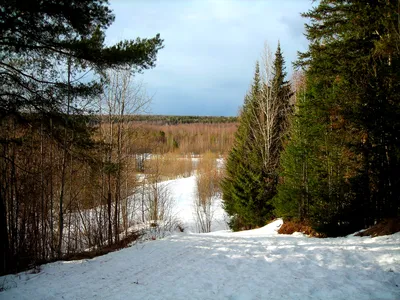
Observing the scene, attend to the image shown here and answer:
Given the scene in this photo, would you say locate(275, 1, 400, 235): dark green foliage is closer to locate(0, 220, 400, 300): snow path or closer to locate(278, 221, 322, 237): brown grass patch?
locate(278, 221, 322, 237): brown grass patch

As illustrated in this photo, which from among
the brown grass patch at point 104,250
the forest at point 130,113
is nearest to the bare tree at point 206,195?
the brown grass patch at point 104,250

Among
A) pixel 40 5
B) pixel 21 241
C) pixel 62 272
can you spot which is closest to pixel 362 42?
pixel 40 5

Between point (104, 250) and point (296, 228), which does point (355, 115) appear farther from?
point (104, 250)

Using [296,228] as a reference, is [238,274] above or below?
above

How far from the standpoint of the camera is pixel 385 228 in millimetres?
6727

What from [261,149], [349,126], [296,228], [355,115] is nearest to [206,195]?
[261,149]

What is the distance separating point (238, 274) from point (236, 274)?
0.04 m

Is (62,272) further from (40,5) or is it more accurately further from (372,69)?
(372,69)

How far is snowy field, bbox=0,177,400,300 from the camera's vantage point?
14.5 feet

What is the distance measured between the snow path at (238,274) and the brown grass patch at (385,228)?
0.36 m

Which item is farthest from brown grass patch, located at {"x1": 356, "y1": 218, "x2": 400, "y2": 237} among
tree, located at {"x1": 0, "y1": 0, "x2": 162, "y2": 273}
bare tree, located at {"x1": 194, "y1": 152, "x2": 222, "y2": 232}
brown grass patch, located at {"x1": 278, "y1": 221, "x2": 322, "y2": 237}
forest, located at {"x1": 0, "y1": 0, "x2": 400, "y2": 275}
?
bare tree, located at {"x1": 194, "y1": 152, "x2": 222, "y2": 232}

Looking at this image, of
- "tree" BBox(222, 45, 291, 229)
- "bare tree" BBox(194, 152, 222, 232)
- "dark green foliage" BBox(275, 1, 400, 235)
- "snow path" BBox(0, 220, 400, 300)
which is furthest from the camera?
"bare tree" BBox(194, 152, 222, 232)

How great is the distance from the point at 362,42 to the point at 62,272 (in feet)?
35.0

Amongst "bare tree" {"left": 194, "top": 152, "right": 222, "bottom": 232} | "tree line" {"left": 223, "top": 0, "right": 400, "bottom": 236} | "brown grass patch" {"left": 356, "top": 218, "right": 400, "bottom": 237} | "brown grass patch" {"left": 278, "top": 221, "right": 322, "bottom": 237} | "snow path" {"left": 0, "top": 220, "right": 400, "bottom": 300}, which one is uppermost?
"tree line" {"left": 223, "top": 0, "right": 400, "bottom": 236}
